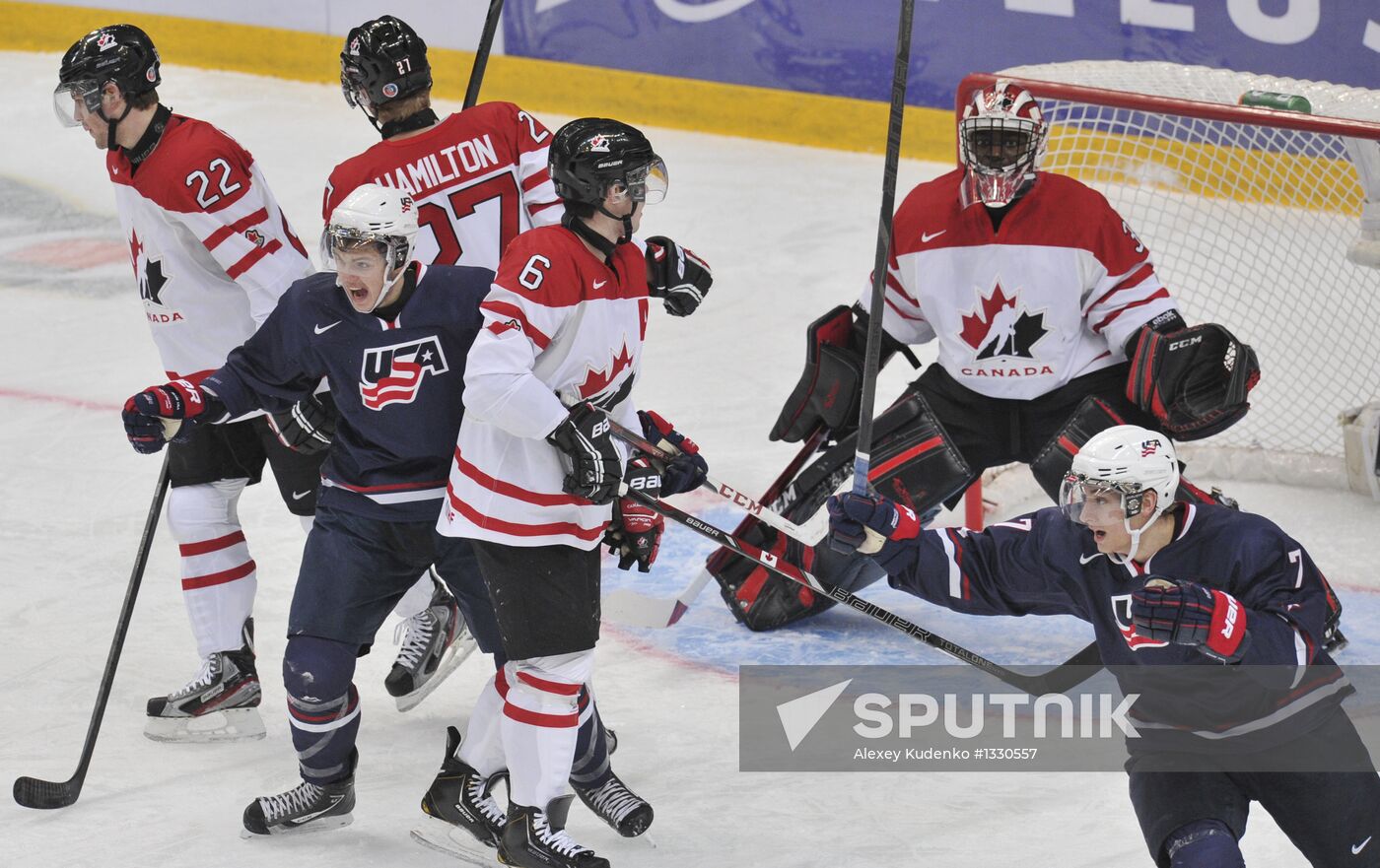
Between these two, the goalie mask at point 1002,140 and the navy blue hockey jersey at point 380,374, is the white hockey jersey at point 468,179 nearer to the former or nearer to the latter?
the navy blue hockey jersey at point 380,374

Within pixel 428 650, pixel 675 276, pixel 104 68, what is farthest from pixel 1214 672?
pixel 104 68

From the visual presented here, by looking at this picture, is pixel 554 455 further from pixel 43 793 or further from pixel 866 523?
pixel 43 793

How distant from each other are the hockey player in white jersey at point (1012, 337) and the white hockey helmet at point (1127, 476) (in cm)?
92

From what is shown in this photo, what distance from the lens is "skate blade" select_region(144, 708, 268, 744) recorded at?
3.55 metres

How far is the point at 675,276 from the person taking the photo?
10.6 feet

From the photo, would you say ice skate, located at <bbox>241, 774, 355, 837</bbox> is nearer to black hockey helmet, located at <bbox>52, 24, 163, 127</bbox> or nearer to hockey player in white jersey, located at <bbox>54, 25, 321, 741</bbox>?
hockey player in white jersey, located at <bbox>54, 25, 321, 741</bbox>

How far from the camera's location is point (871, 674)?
387cm

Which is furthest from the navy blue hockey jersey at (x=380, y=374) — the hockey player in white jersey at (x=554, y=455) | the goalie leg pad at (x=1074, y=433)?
the goalie leg pad at (x=1074, y=433)

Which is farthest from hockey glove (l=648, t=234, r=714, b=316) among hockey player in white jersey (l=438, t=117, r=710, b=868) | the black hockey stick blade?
the black hockey stick blade

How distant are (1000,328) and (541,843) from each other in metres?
1.37

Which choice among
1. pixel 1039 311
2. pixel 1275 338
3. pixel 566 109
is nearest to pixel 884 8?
pixel 566 109

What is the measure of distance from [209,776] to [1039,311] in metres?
1.75

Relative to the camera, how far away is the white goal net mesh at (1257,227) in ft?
16.0

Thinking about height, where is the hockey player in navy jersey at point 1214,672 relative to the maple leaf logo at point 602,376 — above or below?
below
